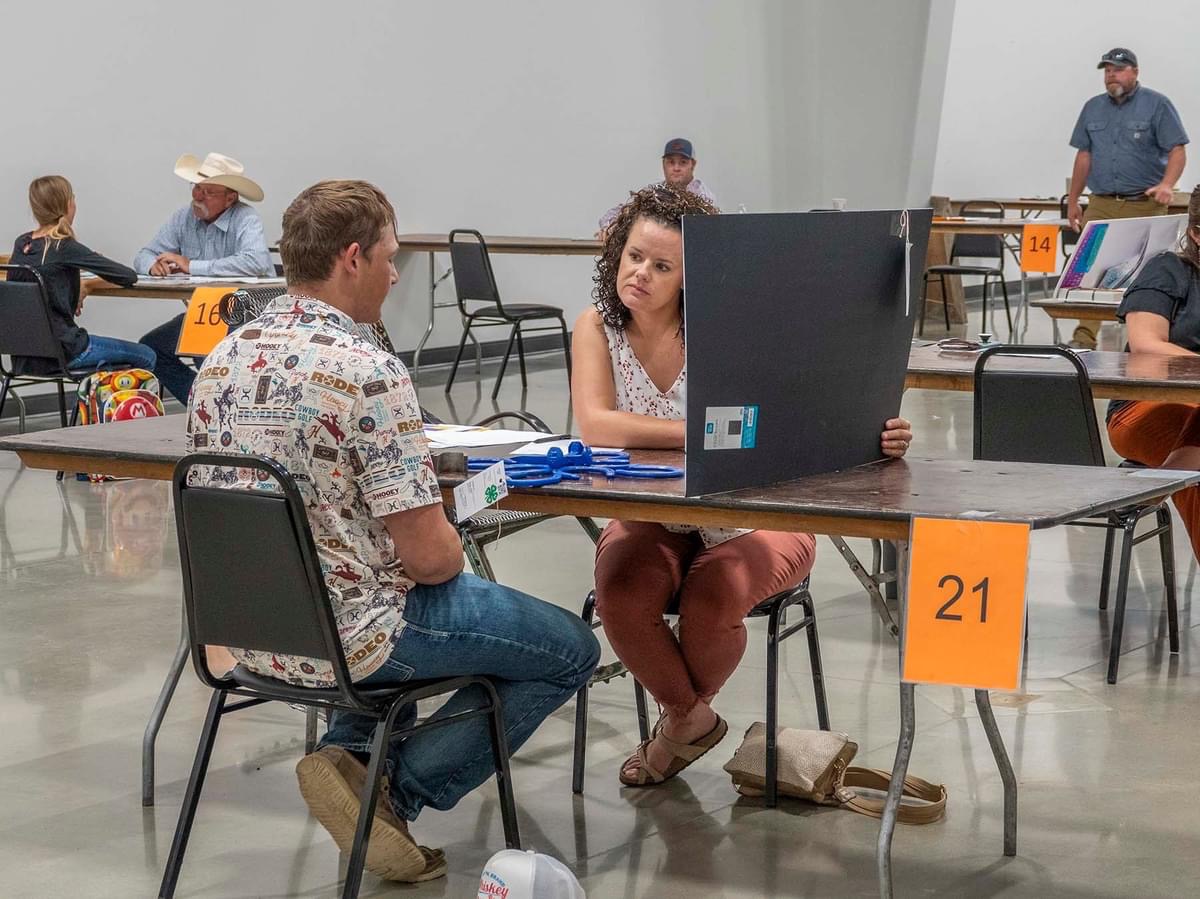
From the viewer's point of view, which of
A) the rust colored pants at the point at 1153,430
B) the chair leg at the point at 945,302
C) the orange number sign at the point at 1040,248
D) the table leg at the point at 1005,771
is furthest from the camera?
the chair leg at the point at 945,302

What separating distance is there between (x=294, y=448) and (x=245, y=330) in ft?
0.65

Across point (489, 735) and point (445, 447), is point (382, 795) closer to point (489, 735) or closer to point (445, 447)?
point (489, 735)

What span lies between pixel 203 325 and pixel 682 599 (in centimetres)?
252

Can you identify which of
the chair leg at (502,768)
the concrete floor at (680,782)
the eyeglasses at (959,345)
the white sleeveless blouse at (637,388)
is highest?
the white sleeveless blouse at (637,388)

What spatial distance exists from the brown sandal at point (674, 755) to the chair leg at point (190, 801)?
30.9 inches

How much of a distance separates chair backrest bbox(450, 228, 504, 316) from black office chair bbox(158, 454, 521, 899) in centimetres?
539

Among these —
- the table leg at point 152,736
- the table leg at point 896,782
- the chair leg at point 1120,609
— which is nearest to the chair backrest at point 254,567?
the table leg at point 152,736

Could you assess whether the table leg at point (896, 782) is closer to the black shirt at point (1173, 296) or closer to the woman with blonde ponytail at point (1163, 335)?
the woman with blonde ponytail at point (1163, 335)

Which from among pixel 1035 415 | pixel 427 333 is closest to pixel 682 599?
pixel 1035 415

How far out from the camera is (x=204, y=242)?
663cm

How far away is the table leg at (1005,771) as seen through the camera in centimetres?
238

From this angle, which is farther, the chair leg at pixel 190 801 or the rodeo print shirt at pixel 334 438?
the chair leg at pixel 190 801

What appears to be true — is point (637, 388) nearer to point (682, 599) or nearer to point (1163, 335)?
point (682, 599)

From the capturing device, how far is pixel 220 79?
755 centimetres
